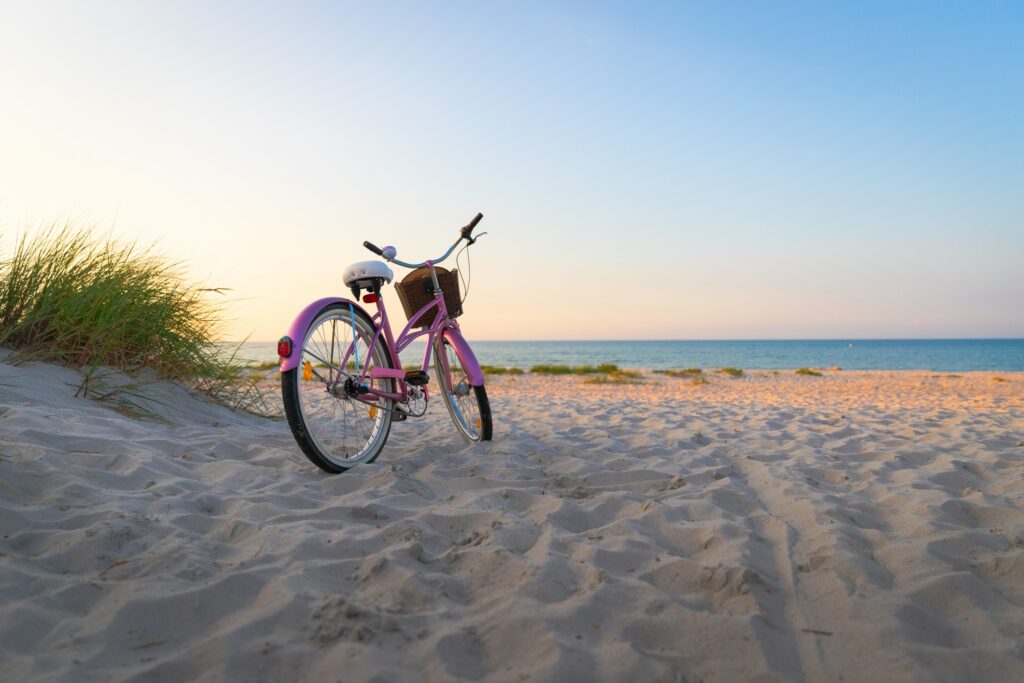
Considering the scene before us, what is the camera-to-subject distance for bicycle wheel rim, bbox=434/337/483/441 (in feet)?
14.2

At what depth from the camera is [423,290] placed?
416 cm

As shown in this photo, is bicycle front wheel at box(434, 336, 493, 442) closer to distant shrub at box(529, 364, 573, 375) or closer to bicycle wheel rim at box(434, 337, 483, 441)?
bicycle wheel rim at box(434, 337, 483, 441)

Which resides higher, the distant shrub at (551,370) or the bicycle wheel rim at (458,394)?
the bicycle wheel rim at (458,394)

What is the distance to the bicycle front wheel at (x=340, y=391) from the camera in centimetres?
312

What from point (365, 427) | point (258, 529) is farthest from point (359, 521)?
point (365, 427)

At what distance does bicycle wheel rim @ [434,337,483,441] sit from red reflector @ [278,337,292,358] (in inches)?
51.8

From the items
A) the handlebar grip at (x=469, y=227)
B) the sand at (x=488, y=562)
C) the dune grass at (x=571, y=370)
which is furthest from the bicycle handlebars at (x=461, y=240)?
the dune grass at (x=571, y=370)

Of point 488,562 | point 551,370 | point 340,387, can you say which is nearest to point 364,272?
point 340,387

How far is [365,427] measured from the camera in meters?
3.99

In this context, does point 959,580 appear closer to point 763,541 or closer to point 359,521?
point 763,541

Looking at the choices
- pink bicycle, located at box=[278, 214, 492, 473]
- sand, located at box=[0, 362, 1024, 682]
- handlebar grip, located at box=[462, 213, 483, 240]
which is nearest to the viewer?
sand, located at box=[0, 362, 1024, 682]

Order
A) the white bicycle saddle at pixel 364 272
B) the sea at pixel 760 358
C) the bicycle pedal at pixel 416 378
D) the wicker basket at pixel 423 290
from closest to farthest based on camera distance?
the white bicycle saddle at pixel 364 272 < the bicycle pedal at pixel 416 378 < the wicker basket at pixel 423 290 < the sea at pixel 760 358

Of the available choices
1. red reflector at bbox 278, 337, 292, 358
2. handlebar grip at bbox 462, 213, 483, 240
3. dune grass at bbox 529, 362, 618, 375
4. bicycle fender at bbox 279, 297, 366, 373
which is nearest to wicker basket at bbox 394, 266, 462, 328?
handlebar grip at bbox 462, 213, 483, 240

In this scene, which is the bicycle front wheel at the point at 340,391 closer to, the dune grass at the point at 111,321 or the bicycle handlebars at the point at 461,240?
the bicycle handlebars at the point at 461,240
